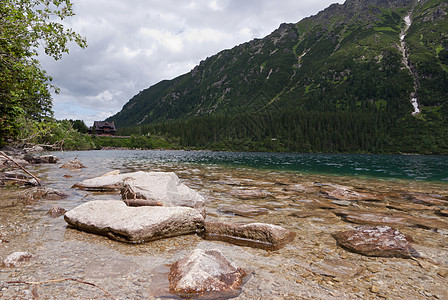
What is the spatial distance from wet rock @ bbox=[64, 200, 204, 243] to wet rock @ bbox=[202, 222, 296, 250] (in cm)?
67

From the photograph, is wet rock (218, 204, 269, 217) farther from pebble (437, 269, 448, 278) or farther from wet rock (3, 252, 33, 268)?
wet rock (3, 252, 33, 268)

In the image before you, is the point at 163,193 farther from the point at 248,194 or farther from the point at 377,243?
the point at 377,243

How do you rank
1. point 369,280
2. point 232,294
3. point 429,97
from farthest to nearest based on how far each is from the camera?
1. point 429,97
2. point 369,280
3. point 232,294

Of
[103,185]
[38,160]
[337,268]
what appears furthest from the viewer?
[38,160]

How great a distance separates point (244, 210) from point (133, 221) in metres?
5.44

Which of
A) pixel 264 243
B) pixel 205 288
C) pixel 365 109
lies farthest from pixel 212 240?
pixel 365 109

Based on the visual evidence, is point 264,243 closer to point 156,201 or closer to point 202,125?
point 156,201

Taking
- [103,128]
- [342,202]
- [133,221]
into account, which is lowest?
[342,202]

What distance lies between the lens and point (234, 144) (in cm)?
16600

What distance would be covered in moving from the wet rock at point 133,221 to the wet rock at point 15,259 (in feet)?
6.32

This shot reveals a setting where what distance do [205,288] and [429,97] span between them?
23870cm

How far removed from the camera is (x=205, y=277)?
4449 mm

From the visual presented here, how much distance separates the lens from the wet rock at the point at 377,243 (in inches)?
245

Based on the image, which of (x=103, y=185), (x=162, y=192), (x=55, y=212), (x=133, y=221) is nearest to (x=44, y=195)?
(x=103, y=185)
